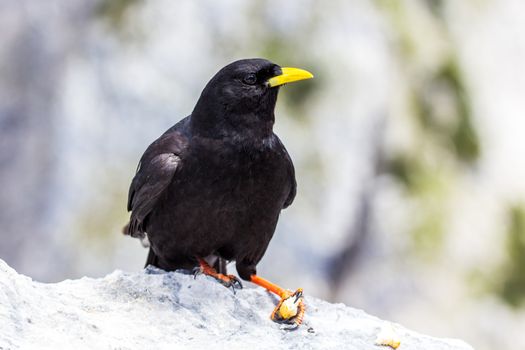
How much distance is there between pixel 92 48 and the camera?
12.4 meters

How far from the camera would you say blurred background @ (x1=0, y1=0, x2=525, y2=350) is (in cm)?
1138

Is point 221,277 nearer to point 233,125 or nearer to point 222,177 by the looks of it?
point 222,177

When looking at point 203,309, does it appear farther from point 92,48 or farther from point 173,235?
point 92,48

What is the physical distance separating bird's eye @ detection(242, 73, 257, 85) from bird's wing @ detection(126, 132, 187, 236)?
60 centimetres

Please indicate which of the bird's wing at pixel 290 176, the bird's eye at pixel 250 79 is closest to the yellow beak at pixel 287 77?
the bird's eye at pixel 250 79

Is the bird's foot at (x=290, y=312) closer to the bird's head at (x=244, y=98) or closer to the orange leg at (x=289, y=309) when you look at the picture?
the orange leg at (x=289, y=309)

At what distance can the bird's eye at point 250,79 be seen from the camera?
6094 millimetres

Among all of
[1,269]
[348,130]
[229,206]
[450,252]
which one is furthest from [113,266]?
[1,269]

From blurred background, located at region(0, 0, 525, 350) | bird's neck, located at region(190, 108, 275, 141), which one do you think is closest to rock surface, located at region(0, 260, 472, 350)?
bird's neck, located at region(190, 108, 275, 141)

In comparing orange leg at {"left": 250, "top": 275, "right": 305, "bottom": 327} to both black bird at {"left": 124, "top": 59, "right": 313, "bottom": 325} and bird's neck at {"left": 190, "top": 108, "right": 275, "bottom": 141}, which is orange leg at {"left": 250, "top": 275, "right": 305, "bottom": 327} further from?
bird's neck at {"left": 190, "top": 108, "right": 275, "bottom": 141}

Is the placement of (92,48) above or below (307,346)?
above

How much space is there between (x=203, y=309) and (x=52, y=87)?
24.7 feet

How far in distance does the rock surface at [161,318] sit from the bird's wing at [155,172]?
20.7 inches

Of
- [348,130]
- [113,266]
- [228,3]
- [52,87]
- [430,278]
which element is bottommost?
[430,278]
